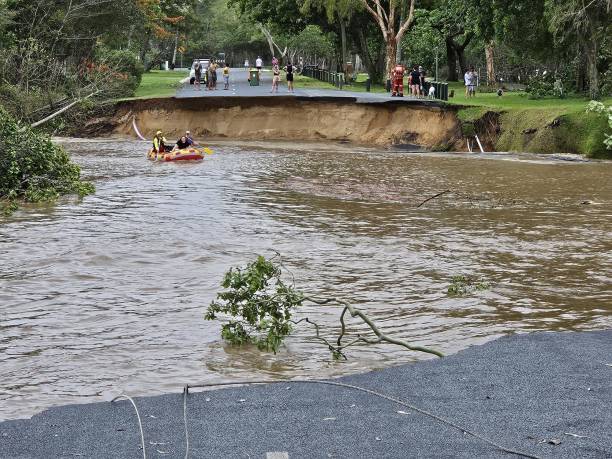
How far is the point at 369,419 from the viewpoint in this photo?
8.21 meters

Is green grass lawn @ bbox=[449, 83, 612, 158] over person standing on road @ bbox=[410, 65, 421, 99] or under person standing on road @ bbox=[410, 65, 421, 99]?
under

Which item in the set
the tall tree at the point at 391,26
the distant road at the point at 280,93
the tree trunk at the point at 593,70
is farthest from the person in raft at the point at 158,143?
the tall tree at the point at 391,26

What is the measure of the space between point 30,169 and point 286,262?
11.3 meters

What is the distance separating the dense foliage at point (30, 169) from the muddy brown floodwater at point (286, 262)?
36.9 inches

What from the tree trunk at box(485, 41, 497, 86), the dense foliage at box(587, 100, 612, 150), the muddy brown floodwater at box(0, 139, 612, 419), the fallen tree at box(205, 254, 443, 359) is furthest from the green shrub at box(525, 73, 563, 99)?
the fallen tree at box(205, 254, 443, 359)

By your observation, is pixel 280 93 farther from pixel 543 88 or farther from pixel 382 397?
pixel 382 397

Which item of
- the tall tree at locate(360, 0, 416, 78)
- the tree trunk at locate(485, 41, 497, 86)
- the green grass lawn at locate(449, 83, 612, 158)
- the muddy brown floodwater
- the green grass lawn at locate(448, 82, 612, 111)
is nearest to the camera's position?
the muddy brown floodwater

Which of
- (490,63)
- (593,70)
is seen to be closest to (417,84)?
(490,63)

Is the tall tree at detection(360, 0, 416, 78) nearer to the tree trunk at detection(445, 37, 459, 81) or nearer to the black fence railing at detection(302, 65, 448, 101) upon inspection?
the black fence railing at detection(302, 65, 448, 101)

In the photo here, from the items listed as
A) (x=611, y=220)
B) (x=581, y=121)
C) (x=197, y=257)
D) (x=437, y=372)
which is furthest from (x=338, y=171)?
(x=437, y=372)

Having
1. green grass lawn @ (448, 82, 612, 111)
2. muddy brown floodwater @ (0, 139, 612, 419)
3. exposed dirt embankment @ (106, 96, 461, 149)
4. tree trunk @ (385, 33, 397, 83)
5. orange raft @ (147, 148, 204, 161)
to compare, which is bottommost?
muddy brown floodwater @ (0, 139, 612, 419)

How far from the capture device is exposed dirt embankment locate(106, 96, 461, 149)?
4562 centimetres

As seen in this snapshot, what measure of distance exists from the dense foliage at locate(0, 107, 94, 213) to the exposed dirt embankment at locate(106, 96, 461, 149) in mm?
20866

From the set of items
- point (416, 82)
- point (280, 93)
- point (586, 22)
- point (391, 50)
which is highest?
point (586, 22)
